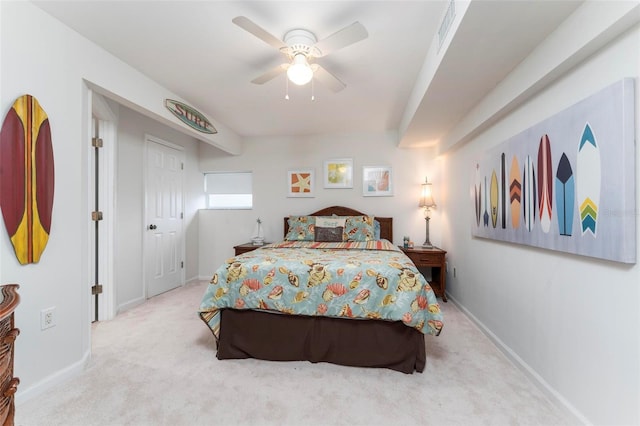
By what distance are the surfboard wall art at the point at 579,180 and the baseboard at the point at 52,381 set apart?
321 cm

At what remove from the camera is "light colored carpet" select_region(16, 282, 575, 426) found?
151cm

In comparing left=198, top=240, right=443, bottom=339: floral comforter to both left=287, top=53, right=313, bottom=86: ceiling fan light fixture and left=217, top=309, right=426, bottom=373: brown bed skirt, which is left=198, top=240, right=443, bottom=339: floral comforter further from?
left=287, top=53, right=313, bottom=86: ceiling fan light fixture

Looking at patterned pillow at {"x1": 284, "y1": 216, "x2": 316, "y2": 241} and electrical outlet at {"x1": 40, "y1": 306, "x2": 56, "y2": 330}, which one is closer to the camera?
electrical outlet at {"x1": 40, "y1": 306, "x2": 56, "y2": 330}

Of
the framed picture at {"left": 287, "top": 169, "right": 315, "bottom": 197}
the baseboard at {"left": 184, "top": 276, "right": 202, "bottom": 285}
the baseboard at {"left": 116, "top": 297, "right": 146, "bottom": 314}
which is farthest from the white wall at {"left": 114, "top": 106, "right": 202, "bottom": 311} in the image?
the framed picture at {"left": 287, "top": 169, "right": 315, "bottom": 197}

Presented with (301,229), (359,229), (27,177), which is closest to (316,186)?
(301,229)

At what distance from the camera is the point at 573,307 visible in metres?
1.52

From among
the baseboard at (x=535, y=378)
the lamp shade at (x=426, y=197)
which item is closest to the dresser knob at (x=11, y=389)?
the baseboard at (x=535, y=378)

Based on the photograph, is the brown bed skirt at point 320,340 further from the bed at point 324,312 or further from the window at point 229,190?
the window at point 229,190

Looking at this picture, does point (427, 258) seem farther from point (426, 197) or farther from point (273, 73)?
point (273, 73)

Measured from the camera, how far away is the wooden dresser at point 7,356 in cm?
92

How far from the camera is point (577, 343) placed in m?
1.48

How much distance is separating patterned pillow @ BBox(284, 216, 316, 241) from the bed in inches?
60.5

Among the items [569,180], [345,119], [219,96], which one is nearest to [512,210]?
[569,180]

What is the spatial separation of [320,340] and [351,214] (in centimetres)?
238
